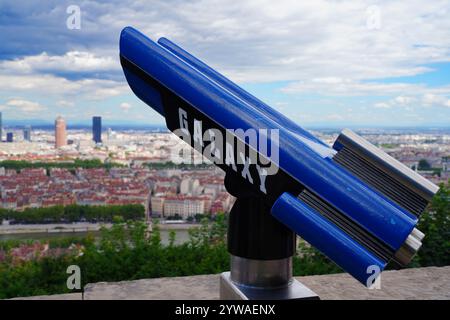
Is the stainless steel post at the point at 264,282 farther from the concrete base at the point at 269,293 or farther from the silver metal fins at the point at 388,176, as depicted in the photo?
the silver metal fins at the point at 388,176

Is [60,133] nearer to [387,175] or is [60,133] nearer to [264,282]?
[264,282]

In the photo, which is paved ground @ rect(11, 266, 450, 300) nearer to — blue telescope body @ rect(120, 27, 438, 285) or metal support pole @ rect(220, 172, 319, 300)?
metal support pole @ rect(220, 172, 319, 300)

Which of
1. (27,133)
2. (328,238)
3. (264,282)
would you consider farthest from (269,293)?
A: (27,133)
